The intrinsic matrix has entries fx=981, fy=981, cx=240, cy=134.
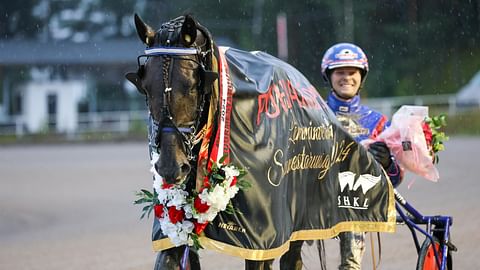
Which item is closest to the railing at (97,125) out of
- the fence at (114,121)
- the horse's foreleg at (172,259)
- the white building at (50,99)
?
the fence at (114,121)

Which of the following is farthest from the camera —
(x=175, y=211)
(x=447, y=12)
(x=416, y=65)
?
(x=416, y=65)

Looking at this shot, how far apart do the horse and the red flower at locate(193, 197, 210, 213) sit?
0.21ft

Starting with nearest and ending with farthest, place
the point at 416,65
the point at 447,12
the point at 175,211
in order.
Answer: the point at 175,211 → the point at 447,12 → the point at 416,65

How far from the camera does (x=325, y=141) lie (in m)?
4.90

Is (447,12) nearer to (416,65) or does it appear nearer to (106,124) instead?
(416,65)

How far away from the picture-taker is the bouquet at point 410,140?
570 cm

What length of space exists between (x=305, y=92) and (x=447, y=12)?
74.4ft

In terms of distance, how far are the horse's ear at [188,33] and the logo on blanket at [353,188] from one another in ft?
5.07

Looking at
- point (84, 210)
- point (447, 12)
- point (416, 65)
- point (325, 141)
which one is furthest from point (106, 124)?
point (325, 141)

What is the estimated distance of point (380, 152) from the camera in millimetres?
5715

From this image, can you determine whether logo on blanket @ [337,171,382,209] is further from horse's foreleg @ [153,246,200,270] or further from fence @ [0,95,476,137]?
fence @ [0,95,476,137]

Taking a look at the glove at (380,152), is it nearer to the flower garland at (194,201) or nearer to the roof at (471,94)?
the flower garland at (194,201)

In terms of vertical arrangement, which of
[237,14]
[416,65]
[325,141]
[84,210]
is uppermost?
[237,14]

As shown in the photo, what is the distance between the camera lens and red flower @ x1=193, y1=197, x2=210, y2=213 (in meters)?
4.05
